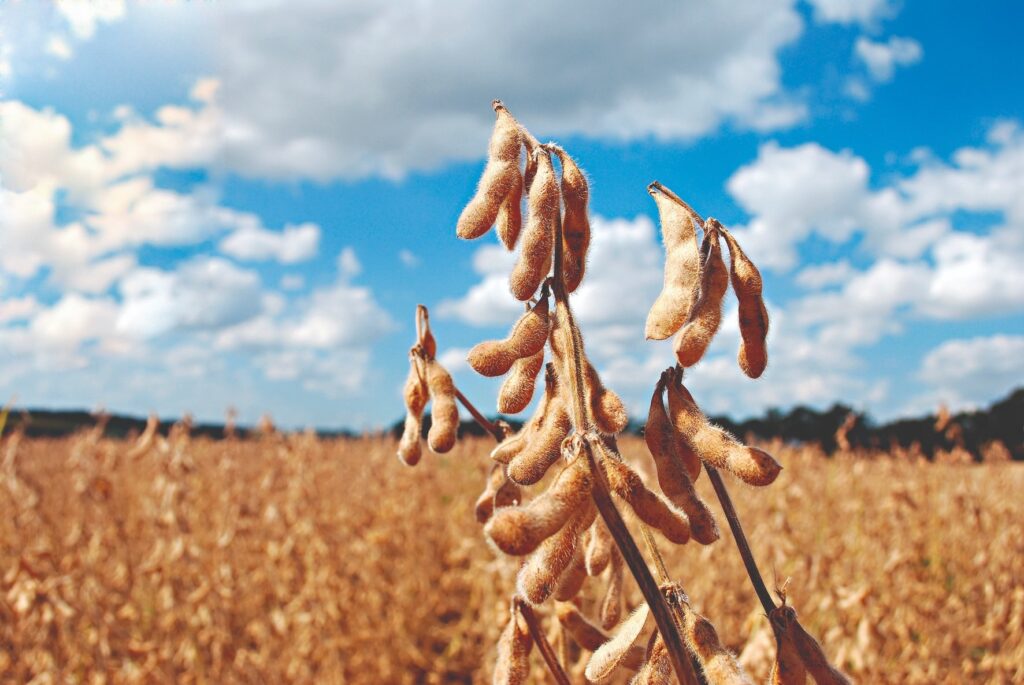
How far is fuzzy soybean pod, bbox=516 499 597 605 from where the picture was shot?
64 centimetres

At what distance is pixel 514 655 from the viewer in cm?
81

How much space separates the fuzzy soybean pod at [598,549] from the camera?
0.80 meters

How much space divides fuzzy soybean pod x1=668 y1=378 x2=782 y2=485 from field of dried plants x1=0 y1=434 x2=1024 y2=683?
1.23 metres

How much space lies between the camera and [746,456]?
0.67 meters

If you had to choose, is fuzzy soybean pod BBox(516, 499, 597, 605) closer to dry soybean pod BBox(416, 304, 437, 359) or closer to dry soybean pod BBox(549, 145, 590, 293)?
dry soybean pod BBox(549, 145, 590, 293)

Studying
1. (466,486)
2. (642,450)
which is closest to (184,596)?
(466,486)

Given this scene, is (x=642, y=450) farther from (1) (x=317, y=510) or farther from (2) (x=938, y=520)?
(1) (x=317, y=510)

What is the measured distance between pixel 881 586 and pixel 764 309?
391cm

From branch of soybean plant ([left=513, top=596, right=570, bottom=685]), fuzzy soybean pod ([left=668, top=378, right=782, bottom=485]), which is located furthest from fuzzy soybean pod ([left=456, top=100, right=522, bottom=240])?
branch of soybean plant ([left=513, top=596, right=570, bottom=685])

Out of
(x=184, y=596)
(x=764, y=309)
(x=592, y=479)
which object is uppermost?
(x=764, y=309)

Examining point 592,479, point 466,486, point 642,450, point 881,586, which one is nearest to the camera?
point 592,479

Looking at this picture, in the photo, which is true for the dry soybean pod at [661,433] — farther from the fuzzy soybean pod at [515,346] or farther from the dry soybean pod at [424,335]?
the dry soybean pod at [424,335]

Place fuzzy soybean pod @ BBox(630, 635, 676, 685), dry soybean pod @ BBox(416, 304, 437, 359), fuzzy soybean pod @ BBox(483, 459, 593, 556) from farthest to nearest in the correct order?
dry soybean pod @ BBox(416, 304, 437, 359) < fuzzy soybean pod @ BBox(630, 635, 676, 685) < fuzzy soybean pod @ BBox(483, 459, 593, 556)

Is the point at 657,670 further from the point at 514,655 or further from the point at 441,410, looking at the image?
the point at 441,410
